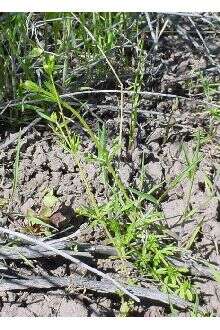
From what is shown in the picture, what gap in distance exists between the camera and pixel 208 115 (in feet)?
5.75

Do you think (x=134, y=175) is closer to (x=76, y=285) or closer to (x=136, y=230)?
(x=136, y=230)

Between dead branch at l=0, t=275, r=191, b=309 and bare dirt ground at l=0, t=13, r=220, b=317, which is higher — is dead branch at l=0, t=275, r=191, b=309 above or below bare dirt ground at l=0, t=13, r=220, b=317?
below

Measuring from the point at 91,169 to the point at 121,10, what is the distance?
0.51 meters

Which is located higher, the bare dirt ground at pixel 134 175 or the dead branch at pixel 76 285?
the bare dirt ground at pixel 134 175

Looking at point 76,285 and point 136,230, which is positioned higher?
point 136,230

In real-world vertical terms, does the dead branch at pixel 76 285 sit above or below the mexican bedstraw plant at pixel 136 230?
below

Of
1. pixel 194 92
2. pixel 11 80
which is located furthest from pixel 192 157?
pixel 11 80

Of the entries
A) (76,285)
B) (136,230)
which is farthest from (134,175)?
(76,285)

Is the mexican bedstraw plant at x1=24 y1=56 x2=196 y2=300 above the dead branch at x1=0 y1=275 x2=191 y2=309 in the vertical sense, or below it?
above

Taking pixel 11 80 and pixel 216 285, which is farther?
pixel 11 80

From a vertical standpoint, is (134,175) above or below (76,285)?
above

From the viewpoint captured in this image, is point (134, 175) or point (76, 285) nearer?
point (76, 285)

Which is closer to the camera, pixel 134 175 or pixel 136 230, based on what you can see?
pixel 136 230
